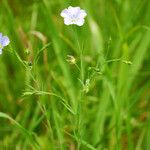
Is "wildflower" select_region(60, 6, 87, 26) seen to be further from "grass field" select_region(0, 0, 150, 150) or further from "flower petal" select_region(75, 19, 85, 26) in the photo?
"grass field" select_region(0, 0, 150, 150)

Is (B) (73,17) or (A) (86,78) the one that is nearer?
(B) (73,17)

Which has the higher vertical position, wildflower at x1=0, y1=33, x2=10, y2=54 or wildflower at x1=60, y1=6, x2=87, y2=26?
wildflower at x1=60, y1=6, x2=87, y2=26

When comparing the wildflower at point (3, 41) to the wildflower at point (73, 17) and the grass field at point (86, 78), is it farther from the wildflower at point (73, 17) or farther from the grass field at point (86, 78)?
the grass field at point (86, 78)

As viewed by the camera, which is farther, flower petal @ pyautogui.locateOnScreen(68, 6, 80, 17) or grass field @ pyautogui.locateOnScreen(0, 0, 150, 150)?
grass field @ pyautogui.locateOnScreen(0, 0, 150, 150)

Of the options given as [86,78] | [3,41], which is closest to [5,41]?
[3,41]

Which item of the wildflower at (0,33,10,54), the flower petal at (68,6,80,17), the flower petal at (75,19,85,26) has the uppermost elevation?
the flower petal at (68,6,80,17)

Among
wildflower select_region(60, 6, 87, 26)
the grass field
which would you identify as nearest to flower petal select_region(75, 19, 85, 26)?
wildflower select_region(60, 6, 87, 26)

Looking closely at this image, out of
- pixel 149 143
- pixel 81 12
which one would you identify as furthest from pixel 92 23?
pixel 81 12

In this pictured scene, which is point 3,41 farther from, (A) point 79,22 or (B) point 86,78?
(B) point 86,78

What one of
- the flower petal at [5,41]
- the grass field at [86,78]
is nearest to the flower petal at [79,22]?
the flower petal at [5,41]
